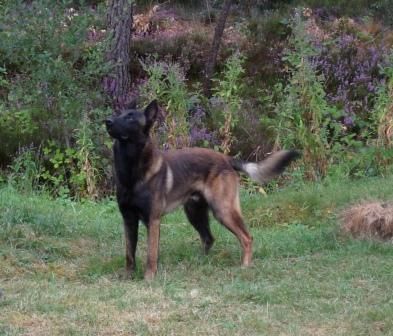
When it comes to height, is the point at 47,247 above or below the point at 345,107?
below

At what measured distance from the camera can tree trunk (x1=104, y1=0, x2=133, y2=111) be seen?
13.0 meters

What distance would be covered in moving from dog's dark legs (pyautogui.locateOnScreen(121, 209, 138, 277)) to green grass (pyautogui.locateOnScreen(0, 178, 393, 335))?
105 millimetres

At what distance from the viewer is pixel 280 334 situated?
4.91 m

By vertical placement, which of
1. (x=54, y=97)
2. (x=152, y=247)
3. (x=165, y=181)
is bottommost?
(x=152, y=247)

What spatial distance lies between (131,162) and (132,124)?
0.32 m

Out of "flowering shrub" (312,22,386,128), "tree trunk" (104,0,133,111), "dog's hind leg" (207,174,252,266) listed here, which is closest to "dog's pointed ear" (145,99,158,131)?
"dog's hind leg" (207,174,252,266)

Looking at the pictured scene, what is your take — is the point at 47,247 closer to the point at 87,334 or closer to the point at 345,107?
the point at 87,334

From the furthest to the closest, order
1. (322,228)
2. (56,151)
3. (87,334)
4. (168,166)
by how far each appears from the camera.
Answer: (56,151)
(322,228)
(168,166)
(87,334)

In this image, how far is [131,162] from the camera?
6.60 metres

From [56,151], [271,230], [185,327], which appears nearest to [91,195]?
[56,151]

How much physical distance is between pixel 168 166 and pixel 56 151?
16.8 ft

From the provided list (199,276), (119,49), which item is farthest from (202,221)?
(119,49)

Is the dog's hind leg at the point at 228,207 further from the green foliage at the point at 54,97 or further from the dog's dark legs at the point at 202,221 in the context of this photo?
the green foliage at the point at 54,97

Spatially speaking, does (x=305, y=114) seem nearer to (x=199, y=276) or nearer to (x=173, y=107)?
(x=173, y=107)
